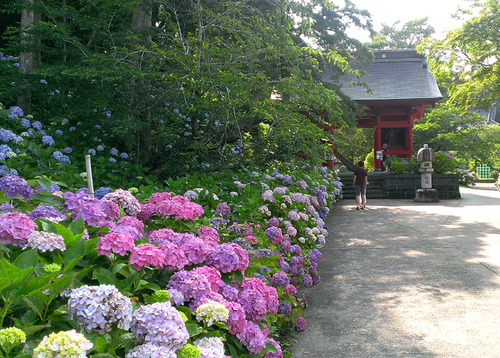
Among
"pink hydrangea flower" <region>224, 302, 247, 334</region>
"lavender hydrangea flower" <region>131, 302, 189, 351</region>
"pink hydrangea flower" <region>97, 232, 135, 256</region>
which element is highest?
"pink hydrangea flower" <region>97, 232, 135, 256</region>

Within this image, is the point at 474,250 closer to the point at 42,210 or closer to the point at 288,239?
the point at 288,239

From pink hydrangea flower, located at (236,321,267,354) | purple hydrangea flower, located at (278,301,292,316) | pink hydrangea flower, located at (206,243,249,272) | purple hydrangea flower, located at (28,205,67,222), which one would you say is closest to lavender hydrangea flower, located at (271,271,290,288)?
purple hydrangea flower, located at (278,301,292,316)

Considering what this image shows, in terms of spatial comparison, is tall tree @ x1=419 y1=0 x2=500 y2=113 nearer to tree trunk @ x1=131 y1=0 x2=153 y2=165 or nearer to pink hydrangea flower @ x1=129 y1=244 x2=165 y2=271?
tree trunk @ x1=131 y1=0 x2=153 y2=165

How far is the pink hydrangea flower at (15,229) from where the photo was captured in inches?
66.9

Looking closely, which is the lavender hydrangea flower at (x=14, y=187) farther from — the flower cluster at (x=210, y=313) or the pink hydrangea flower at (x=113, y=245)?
the flower cluster at (x=210, y=313)

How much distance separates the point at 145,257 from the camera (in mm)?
1671

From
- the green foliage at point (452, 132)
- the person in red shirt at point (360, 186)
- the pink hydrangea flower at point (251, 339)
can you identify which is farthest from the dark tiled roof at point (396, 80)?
the pink hydrangea flower at point (251, 339)

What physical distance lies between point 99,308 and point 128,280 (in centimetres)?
33

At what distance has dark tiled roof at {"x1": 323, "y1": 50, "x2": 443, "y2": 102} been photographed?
17297mm

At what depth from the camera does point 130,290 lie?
1.69 m

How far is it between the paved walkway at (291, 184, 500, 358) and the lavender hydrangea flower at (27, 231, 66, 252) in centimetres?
186

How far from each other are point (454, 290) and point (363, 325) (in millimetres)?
1305

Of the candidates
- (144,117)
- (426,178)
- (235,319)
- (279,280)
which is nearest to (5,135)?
(144,117)

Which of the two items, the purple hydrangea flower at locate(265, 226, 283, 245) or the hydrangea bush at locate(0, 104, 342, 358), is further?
the purple hydrangea flower at locate(265, 226, 283, 245)
